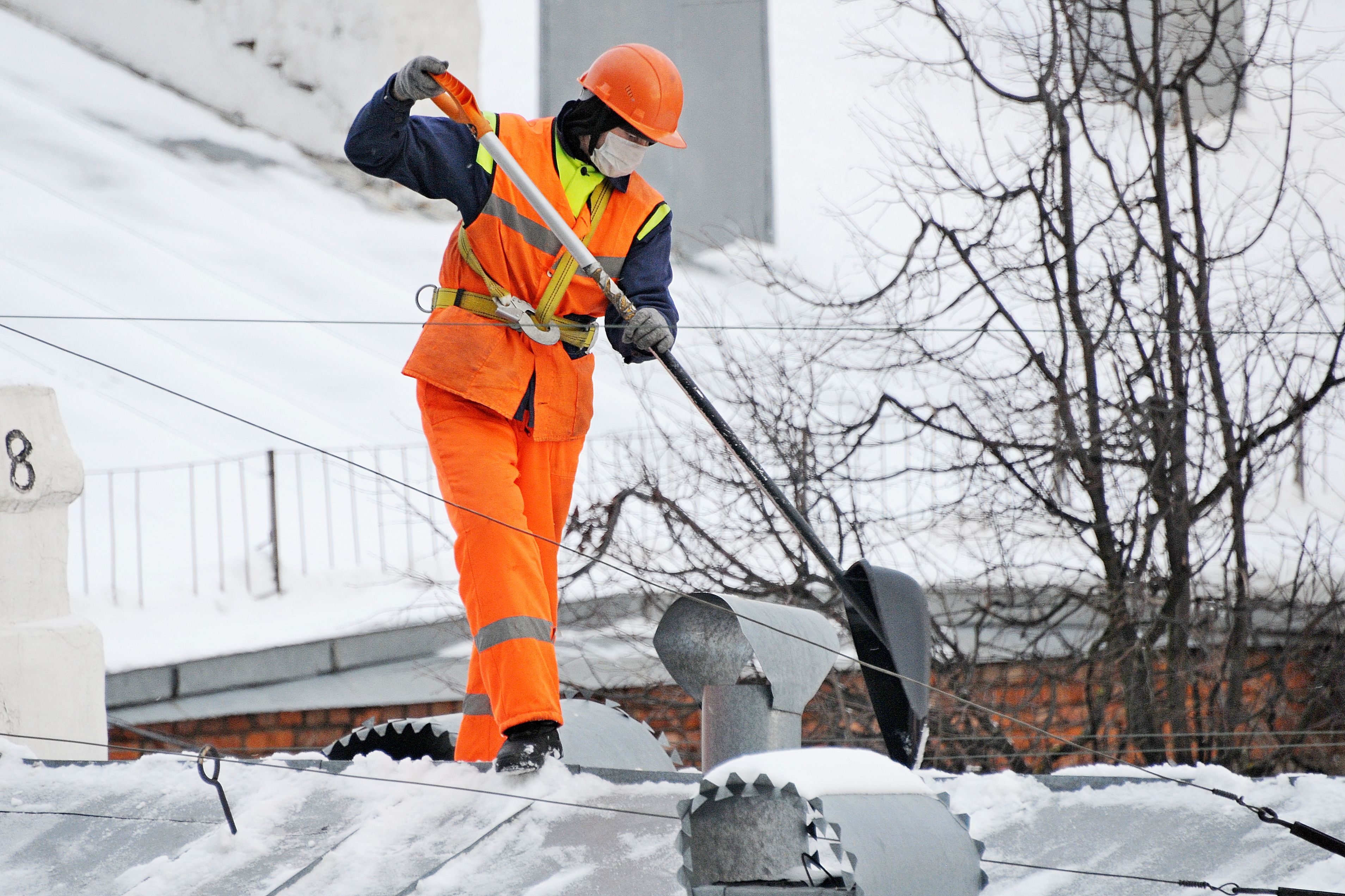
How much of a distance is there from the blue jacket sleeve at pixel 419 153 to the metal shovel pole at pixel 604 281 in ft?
0.20

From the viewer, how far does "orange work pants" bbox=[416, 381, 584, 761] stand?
10.1 ft

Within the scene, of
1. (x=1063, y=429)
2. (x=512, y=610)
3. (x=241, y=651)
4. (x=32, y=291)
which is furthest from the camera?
(x=32, y=291)

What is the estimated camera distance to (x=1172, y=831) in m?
2.80

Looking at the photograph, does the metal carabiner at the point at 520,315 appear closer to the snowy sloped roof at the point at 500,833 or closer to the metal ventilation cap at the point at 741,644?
the metal ventilation cap at the point at 741,644

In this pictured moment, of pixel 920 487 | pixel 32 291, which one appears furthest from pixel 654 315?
pixel 32 291

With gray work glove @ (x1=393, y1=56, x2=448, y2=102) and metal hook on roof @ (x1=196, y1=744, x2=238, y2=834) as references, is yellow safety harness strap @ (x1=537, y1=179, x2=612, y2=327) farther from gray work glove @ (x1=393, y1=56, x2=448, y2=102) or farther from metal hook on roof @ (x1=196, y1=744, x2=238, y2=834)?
metal hook on roof @ (x1=196, y1=744, x2=238, y2=834)

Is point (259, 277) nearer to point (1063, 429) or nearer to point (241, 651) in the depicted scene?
point (241, 651)

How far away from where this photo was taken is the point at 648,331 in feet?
11.4

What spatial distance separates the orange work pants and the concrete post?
1592 millimetres

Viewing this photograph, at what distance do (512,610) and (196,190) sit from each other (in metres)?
11.4

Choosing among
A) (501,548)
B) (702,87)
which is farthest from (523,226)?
(702,87)

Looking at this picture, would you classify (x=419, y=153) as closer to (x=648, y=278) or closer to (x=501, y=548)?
A: (x=648, y=278)

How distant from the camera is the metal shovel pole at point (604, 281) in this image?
3.12 meters

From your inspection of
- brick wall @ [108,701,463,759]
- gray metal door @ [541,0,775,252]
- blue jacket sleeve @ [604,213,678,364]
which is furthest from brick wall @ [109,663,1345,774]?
gray metal door @ [541,0,775,252]
